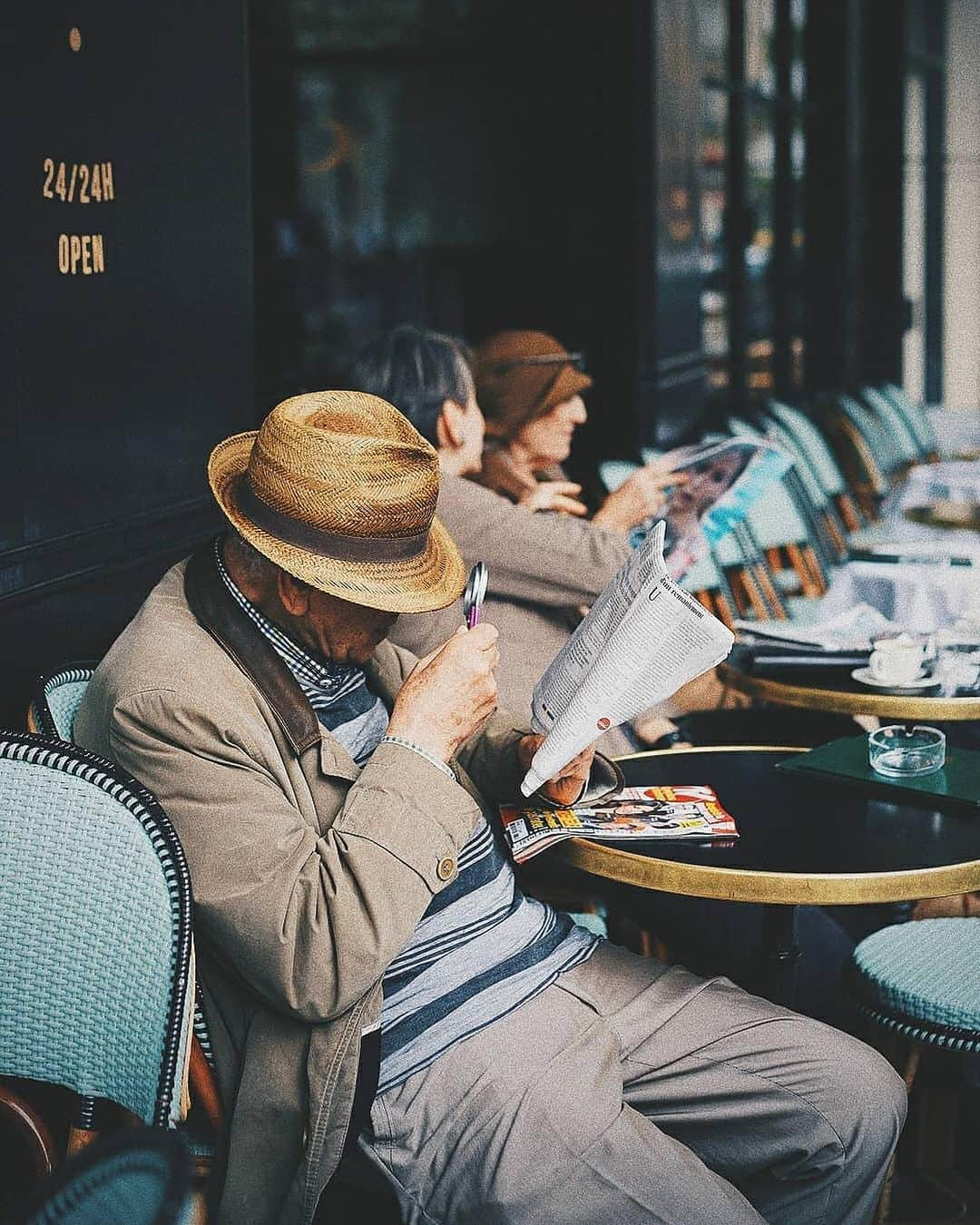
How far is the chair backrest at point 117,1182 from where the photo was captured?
3.51 feet

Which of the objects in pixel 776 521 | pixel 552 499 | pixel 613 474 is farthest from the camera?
pixel 776 521

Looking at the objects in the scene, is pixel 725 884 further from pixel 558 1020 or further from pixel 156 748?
pixel 156 748

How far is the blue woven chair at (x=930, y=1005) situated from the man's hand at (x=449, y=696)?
3.11 feet

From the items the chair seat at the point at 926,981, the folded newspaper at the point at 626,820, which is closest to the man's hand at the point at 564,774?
the folded newspaper at the point at 626,820

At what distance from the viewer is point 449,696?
1.99 m

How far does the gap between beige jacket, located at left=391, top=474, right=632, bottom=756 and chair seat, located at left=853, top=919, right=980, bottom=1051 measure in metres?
0.77

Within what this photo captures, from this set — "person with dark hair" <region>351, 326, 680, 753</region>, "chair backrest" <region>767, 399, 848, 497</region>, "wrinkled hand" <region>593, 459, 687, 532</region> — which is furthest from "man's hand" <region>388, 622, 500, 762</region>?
"chair backrest" <region>767, 399, 848, 497</region>

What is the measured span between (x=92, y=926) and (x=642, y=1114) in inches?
29.9

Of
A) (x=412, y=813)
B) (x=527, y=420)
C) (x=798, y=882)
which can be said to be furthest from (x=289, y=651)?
(x=527, y=420)

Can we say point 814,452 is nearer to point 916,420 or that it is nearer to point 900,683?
point 916,420

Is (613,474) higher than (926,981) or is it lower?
higher

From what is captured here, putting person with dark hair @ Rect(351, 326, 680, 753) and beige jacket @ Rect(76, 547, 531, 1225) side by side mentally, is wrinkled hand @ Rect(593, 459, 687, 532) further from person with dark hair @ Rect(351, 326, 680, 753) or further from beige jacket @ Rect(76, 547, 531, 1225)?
beige jacket @ Rect(76, 547, 531, 1225)

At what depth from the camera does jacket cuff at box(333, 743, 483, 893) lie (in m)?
1.85

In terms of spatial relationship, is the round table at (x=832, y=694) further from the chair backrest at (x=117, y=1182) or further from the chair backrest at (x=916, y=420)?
the chair backrest at (x=916, y=420)
